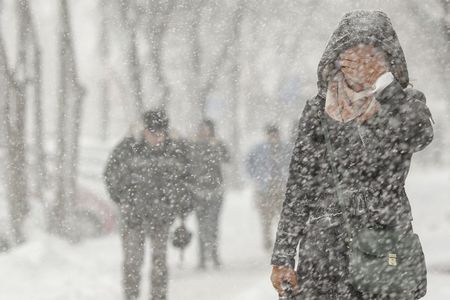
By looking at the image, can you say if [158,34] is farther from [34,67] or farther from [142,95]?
[34,67]

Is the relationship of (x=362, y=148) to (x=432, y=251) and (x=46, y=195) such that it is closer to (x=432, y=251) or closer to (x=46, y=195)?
(x=432, y=251)

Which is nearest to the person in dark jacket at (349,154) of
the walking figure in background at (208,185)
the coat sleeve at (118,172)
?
the coat sleeve at (118,172)

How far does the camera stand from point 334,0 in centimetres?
2173

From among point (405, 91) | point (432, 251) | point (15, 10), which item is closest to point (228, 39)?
point (15, 10)

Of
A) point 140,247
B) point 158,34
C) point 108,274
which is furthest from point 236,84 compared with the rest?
point 140,247

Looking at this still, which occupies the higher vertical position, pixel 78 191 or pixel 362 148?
pixel 78 191

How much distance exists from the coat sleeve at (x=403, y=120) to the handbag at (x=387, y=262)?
11.9 inches

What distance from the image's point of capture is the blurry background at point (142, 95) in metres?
10.1

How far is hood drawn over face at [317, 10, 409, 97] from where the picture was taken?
316 centimetres

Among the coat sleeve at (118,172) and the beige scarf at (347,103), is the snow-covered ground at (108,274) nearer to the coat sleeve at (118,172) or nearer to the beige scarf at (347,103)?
the coat sleeve at (118,172)

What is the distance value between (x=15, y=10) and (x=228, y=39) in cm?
873

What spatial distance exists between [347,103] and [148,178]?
13.8ft

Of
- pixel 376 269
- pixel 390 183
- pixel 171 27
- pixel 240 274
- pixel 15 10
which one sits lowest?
pixel 376 269

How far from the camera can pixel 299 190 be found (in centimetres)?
330
